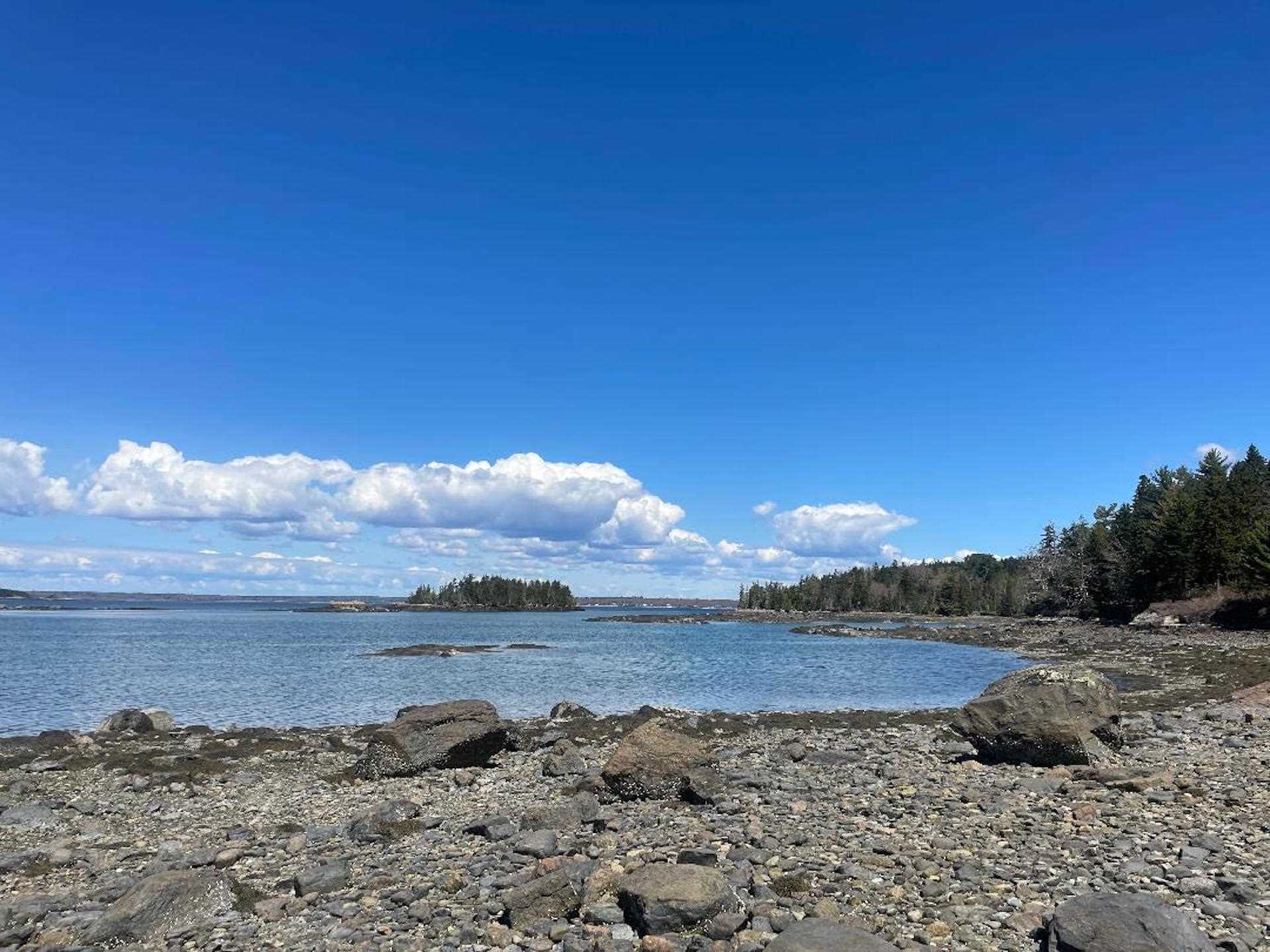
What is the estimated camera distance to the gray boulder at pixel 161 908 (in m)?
11.8

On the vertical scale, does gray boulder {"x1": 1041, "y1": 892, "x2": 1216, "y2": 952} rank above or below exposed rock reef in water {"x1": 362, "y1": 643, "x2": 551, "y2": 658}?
above

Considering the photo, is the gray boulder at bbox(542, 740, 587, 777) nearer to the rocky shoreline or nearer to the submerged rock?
the rocky shoreline

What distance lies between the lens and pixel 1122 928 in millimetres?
9258

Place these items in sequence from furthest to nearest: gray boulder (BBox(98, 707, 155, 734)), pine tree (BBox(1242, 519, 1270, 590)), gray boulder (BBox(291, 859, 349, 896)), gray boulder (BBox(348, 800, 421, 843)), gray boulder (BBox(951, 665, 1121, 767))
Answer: pine tree (BBox(1242, 519, 1270, 590)) → gray boulder (BBox(98, 707, 155, 734)) → gray boulder (BBox(951, 665, 1121, 767)) → gray boulder (BBox(348, 800, 421, 843)) → gray boulder (BBox(291, 859, 349, 896))

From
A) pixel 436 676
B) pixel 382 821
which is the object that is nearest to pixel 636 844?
pixel 382 821

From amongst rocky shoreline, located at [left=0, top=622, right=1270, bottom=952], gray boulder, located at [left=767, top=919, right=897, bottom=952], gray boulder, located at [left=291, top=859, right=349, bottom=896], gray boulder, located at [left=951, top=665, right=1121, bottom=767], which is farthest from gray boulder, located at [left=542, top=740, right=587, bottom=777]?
gray boulder, located at [left=767, top=919, right=897, bottom=952]

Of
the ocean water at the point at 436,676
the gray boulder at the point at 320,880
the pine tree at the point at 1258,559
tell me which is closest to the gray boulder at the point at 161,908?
the gray boulder at the point at 320,880

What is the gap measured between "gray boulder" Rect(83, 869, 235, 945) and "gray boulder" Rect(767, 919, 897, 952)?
346 inches

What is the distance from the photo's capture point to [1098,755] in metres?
21.5

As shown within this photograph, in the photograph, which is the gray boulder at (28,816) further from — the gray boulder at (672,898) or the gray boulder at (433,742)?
the gray boulder at (672,898)

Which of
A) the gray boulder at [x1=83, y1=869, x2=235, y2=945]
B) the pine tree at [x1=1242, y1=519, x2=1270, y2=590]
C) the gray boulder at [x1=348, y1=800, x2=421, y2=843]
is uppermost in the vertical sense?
the pine tree at [x1=1242, y1=519, x2=1270, y2=590]

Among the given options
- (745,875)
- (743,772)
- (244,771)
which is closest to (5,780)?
(244,771)

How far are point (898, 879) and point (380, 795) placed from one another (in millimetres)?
14302

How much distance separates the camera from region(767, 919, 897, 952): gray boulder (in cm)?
954
